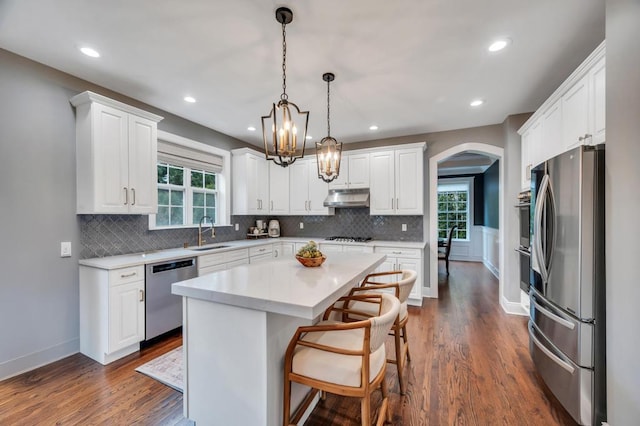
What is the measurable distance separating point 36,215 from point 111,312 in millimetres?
1121

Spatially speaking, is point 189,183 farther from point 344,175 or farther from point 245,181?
point 344,175

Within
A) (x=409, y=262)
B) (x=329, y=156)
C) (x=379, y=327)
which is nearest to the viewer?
(x=379, y=327)

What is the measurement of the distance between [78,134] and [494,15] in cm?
381

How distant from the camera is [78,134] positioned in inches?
108

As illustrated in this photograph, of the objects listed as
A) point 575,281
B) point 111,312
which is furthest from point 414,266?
point 111,312

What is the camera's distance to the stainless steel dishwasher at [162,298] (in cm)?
284

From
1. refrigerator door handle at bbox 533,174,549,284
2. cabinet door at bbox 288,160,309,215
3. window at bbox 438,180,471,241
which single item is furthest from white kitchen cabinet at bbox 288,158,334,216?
window at bbox 438,180,471,241

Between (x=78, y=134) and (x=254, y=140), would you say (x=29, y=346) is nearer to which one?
(x=78, y=134)

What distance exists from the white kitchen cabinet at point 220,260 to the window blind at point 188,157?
1434 millimetres

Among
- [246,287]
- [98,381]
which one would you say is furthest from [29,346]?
[246,287]

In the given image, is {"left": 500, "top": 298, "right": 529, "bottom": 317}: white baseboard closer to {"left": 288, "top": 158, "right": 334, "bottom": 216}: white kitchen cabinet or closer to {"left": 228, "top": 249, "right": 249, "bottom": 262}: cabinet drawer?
{"left": 288, "top": 158, "right": 334, "bottom": 216}: white kitchen cabinet

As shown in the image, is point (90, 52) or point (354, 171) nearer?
point (90, 52)

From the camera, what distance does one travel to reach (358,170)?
15.7ft

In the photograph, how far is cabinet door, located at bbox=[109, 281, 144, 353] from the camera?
255 cm
